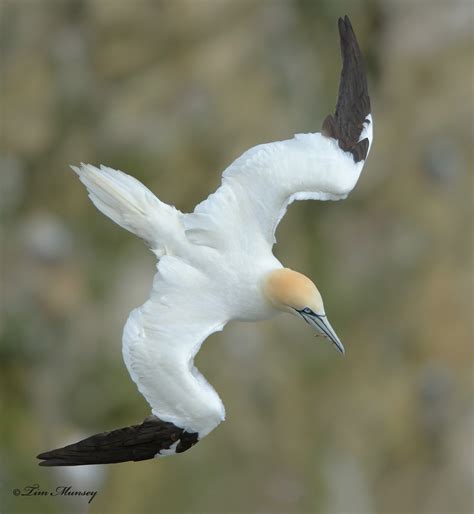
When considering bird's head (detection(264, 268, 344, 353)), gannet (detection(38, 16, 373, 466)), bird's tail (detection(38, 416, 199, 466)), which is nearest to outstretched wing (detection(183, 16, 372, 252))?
gannet (detection(38, 16, 373, 466))

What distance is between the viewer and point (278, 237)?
41.3 feet

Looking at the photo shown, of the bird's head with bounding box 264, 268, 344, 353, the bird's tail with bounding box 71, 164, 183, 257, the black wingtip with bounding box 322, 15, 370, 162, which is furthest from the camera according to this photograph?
the black wingtip with bounding box 322, 15, 370, 162

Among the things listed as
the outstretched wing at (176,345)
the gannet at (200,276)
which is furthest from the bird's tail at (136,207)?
the outstretched wing at (176,345)

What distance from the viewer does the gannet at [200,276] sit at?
5.97m

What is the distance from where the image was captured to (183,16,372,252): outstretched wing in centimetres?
627

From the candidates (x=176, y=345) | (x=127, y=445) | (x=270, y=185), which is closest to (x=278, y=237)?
(x=270, y=185)

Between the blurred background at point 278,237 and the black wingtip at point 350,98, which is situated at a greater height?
the blurred background at point 278,237

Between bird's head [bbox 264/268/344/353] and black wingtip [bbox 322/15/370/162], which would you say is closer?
bird's head [bbox 264/268/344/353]

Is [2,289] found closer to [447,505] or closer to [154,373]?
[447,505]

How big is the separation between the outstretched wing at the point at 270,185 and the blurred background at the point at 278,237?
555 centimetres

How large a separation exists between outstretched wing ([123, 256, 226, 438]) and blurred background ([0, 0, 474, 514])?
5742 millimetres

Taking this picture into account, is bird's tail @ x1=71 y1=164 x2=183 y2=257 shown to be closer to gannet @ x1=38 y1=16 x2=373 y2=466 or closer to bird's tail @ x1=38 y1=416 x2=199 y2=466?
gannet @ x1=38 y1=16 x2=373 y2=466

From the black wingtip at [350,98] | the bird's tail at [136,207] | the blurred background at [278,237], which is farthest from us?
the blurred background at [278,237]

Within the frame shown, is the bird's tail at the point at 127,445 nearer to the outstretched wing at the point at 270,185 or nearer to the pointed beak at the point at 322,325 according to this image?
the pointed beak at the point at 322,325
